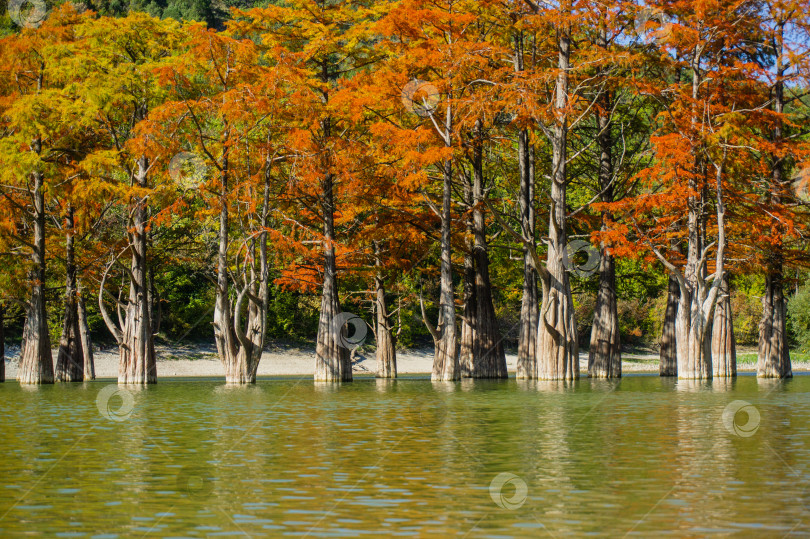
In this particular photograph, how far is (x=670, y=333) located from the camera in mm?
45906

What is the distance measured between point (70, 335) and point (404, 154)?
51.7 feet

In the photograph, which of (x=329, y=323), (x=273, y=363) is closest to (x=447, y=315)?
(x=329, y=323)

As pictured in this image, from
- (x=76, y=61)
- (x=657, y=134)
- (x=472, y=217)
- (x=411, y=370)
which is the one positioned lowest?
(x=411, y=370)

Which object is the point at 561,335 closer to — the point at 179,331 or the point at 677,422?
the point at 677,422

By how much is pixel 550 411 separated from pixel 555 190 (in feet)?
50.6

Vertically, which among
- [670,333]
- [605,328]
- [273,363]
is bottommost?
[273,363]

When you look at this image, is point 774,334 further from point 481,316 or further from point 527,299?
point 481,316

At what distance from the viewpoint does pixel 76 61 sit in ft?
126

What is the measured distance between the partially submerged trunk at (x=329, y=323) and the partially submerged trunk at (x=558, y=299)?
7.97 meters

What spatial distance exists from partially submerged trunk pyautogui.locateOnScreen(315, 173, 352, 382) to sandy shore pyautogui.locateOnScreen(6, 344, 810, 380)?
1661 centimetres

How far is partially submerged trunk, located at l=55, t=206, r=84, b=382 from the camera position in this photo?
137 ft

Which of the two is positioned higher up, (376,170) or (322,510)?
(376,170)

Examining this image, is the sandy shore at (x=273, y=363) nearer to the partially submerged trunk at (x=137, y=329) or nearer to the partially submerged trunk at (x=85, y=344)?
the partially submerged trunk at (x=85, y=344)

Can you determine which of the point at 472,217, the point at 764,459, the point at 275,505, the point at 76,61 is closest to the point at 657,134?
the point at 472,217
